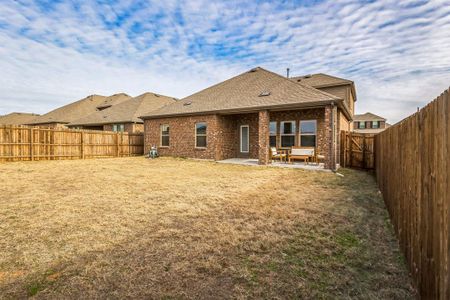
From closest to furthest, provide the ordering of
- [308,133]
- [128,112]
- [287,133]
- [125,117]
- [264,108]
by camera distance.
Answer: [264,108] < [308,133] < [287,133] < [125,117] < [128,112]

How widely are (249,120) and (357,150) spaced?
271 inches

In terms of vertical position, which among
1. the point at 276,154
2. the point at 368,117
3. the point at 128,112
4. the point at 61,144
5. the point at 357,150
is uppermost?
the point at 368,117

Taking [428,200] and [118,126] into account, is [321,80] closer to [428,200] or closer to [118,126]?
[428,200]

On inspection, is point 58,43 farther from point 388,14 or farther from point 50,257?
point 388,14

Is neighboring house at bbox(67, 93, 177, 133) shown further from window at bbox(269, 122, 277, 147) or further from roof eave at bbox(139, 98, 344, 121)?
window at bbox(269, 122, 277, 147)

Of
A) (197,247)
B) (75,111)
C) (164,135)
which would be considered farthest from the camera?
(75,111)

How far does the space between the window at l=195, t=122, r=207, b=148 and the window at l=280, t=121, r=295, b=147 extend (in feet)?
17.4

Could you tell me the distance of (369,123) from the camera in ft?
152

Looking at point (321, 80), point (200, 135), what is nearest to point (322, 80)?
point (321, 80)

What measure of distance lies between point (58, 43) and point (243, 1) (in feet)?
40.6

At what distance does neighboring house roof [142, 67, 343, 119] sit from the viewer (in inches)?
492

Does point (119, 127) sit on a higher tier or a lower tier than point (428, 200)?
higher

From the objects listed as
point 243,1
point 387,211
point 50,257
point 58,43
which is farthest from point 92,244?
point 58,43

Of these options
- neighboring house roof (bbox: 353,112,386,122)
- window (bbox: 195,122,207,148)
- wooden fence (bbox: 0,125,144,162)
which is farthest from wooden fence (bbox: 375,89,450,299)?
neighboring house roof (bbox: 353,112,386,122)
